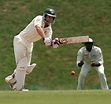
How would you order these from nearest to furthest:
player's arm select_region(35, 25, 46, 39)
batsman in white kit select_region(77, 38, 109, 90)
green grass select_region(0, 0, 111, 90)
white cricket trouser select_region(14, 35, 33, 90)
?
player's arm select_region(35, 25, 46, 39)
white cricket trouser select_region(14, 35, 33, 90)
batsman in white kit select_region(77, 38, 109, 90)
green grass select_region(0, 0, 111, 90)

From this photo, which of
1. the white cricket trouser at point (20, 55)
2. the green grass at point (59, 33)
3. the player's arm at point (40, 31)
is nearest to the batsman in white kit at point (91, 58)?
the green grass at point (59, 33)

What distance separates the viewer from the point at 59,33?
19922 mm

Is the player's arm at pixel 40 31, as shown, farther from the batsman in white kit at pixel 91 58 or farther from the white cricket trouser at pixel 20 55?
the batsman in white kit at pixel 91 58

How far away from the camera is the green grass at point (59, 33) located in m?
18.0

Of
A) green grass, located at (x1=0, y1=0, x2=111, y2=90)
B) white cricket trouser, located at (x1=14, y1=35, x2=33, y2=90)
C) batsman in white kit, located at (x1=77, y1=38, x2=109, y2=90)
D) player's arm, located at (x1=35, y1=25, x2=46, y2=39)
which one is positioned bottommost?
green grass, located at (x1=0, y1=0, x2=111, y2=90)

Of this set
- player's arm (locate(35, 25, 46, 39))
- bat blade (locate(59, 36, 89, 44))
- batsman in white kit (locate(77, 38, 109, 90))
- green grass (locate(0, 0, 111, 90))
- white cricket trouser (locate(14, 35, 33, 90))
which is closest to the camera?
player's arm (locate(35, 25, 46, 39))

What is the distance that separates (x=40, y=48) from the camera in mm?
19391

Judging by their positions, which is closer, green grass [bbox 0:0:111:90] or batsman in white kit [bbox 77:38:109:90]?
batsman in white kit [bbox 77:38:109:90]

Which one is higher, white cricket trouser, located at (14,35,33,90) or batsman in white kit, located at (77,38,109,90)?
white cricket trouser, located at (14,35,33,90)

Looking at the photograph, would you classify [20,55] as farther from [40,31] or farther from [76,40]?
[76,40]

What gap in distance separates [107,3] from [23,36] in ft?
33.0

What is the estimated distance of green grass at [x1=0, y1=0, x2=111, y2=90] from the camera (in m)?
18.0

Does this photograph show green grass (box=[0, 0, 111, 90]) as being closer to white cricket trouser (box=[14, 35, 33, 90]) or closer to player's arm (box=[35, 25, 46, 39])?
white cricket trouser (box=[14, 35, 33, 90])

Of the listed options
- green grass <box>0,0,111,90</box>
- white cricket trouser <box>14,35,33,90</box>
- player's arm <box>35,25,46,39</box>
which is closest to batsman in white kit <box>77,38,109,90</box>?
green grass <box>0,0,111,90</box>
